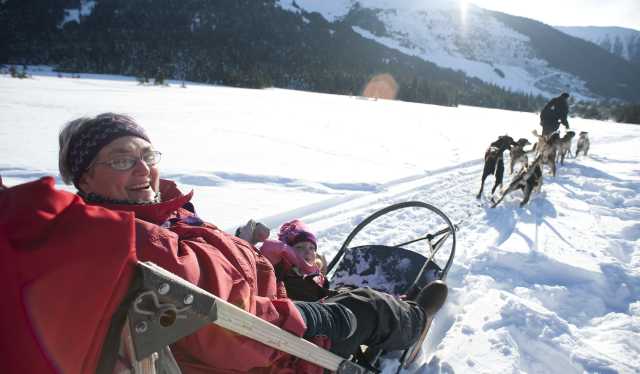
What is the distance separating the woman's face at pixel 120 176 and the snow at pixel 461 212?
1.27 ft

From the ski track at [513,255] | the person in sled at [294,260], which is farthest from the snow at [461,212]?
the person in sled at [294,260]

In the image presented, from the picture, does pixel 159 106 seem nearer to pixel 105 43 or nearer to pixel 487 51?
pixel 105 43

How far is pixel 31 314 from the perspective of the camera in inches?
26.5

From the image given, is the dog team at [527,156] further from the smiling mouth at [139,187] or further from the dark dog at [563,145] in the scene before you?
the smiling mouth at [139,187]

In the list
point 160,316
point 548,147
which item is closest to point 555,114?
point 548,147

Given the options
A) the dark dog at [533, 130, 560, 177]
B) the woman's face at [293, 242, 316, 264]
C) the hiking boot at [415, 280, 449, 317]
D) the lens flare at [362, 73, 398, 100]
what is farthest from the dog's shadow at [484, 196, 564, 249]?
the lens flare at [362, 73, 398, 100]

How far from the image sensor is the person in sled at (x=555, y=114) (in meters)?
9.95

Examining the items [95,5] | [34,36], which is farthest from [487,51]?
[34,36]

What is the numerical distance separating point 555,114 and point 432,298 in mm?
9848

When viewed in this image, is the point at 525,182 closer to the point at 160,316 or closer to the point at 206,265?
the point at 206,265

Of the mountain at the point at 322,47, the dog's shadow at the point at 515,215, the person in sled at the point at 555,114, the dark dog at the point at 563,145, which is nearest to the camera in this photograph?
the dog's shadow at the point at 515,215

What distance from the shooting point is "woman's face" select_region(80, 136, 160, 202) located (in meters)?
1.42

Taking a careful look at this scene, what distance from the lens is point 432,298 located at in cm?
221

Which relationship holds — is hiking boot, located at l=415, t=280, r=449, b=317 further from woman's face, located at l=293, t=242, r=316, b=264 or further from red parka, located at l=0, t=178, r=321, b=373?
red parka, located at l=0, t=178, r=321, b=373
